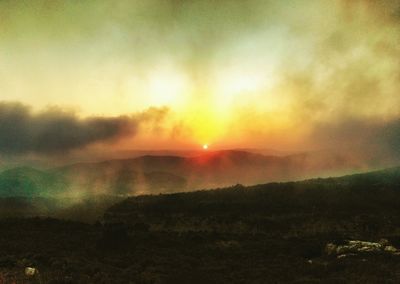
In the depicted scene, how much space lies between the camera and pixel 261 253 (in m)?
39.8

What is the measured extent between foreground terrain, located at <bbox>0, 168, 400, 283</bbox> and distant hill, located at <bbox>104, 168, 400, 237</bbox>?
140 mm

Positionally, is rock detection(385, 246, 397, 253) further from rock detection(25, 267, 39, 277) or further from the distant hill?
rock detection(25, 267, 39, 277)

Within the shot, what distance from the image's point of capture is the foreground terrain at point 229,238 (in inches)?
1170

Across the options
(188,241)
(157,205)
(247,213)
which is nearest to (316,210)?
(247,213)

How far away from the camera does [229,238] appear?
48.6 meters

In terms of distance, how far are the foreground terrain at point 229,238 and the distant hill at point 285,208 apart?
0.46 feet

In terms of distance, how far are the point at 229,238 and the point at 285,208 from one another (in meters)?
14.1

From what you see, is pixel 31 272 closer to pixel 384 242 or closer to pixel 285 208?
pixel 384 242

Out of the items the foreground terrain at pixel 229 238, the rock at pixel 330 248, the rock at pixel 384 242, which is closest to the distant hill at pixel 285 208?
the foreground terrain at pixel 229 238

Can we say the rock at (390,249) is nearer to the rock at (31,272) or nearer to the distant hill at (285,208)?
the distant hill at (285,208)

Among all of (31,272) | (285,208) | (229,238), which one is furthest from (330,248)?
(31,272)

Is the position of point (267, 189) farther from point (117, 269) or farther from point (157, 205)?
point (117, 269)

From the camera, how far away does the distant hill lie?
5153 cm

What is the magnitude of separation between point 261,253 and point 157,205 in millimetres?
32245
